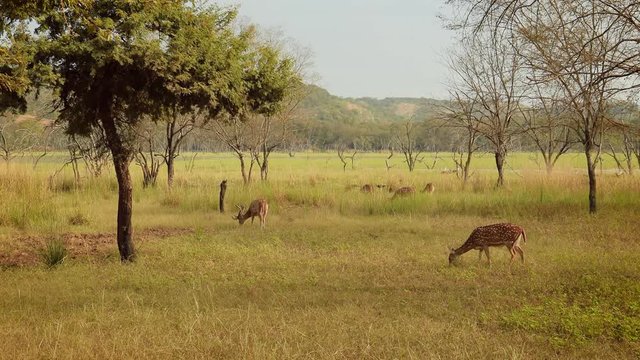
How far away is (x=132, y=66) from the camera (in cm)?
877

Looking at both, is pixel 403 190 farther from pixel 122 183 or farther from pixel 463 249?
pixel 122 183

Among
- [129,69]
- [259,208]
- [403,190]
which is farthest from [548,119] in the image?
[129,69]

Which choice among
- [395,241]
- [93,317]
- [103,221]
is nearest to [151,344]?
[93,317]

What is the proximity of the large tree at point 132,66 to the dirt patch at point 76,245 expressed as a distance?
1.47 m

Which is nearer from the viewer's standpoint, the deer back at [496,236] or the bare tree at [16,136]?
the deer back at [496,236]

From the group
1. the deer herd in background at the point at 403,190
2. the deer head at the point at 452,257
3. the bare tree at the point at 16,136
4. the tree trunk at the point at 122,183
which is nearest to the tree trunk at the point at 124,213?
the tree trunk at the point at 122,183

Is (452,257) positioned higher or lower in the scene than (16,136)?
lower

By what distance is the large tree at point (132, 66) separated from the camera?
811 cm

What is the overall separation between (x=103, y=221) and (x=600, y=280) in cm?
1278

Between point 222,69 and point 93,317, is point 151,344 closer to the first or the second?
point 93,317

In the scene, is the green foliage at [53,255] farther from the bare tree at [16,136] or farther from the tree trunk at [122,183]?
the bare tree at [16,136]

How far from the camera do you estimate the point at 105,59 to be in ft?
26.8

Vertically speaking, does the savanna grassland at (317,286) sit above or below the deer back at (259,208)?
below

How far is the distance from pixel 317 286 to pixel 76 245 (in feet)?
21.0
